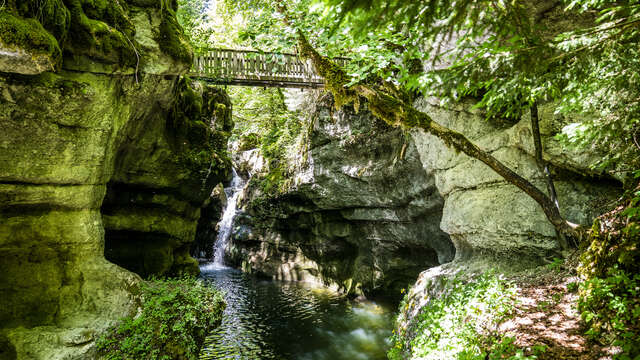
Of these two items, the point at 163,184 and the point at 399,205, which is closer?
the point at 163,184

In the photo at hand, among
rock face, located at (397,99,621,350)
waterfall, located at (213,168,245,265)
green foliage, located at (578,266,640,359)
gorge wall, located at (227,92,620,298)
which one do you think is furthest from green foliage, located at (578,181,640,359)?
waterfall, located at (213,168,245,265)

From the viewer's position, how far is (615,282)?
14.4 ft

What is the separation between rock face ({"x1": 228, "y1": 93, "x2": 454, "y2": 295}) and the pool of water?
198 cm

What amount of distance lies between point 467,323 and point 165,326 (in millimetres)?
7117

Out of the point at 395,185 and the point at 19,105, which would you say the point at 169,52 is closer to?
the point at 19,105

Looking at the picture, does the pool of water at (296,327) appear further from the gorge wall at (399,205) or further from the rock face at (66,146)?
the rock face at (66,146)

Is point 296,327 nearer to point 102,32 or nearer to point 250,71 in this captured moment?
point 250,71

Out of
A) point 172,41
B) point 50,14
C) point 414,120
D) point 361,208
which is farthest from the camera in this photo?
point 361,208

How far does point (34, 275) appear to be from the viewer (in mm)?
7727

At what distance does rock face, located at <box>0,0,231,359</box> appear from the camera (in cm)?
669

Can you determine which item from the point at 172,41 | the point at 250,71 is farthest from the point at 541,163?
the point at 250,71

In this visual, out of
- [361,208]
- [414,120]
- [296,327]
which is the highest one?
[414,120]

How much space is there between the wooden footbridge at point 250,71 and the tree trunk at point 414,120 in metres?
5.11

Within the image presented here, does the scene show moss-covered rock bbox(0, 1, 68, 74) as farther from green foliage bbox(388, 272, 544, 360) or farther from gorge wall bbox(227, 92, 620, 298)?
green foliage bbox(388, 272, 544, 360)
